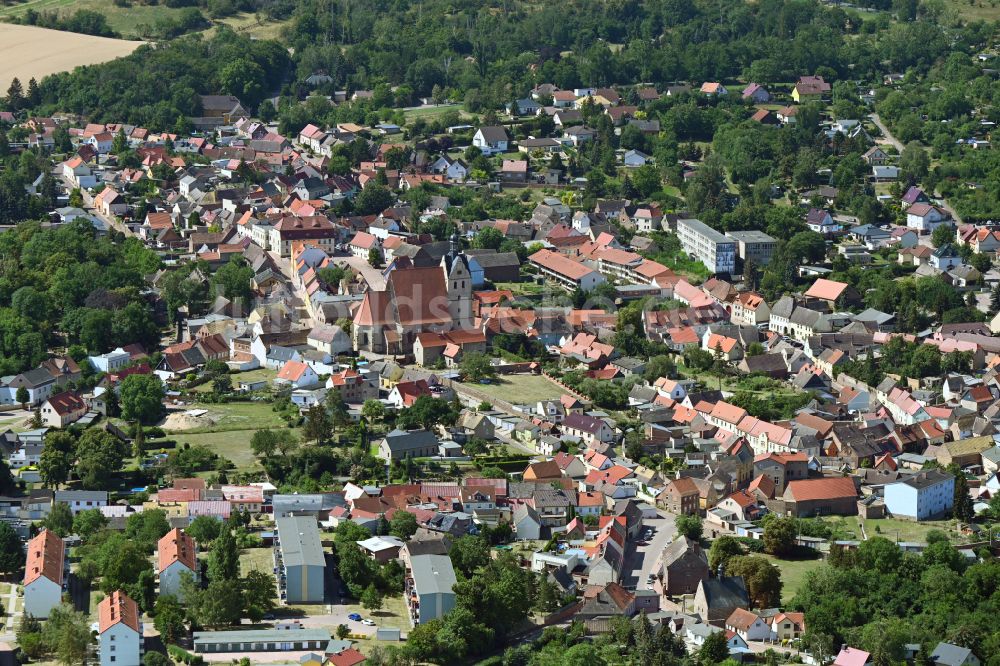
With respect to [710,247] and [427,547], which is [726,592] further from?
[710,247]

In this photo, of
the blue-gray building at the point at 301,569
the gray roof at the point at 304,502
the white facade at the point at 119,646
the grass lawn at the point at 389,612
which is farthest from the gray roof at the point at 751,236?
the white facade at the point at 119,646

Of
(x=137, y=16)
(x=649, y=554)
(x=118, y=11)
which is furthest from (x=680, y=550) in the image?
(x=118, y=11)

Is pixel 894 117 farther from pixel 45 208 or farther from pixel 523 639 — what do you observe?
pixel 523 639

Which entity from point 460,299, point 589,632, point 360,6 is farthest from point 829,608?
point 360,6

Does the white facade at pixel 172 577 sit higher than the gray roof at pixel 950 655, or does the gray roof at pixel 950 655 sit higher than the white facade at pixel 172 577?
the white facade at pixel 172 577

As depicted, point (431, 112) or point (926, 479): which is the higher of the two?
point (431, 112)

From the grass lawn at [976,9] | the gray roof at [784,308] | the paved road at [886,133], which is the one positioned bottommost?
the gray roof at [784,308]

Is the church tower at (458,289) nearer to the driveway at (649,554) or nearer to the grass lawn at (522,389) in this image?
the grass lawn at (522,389)
